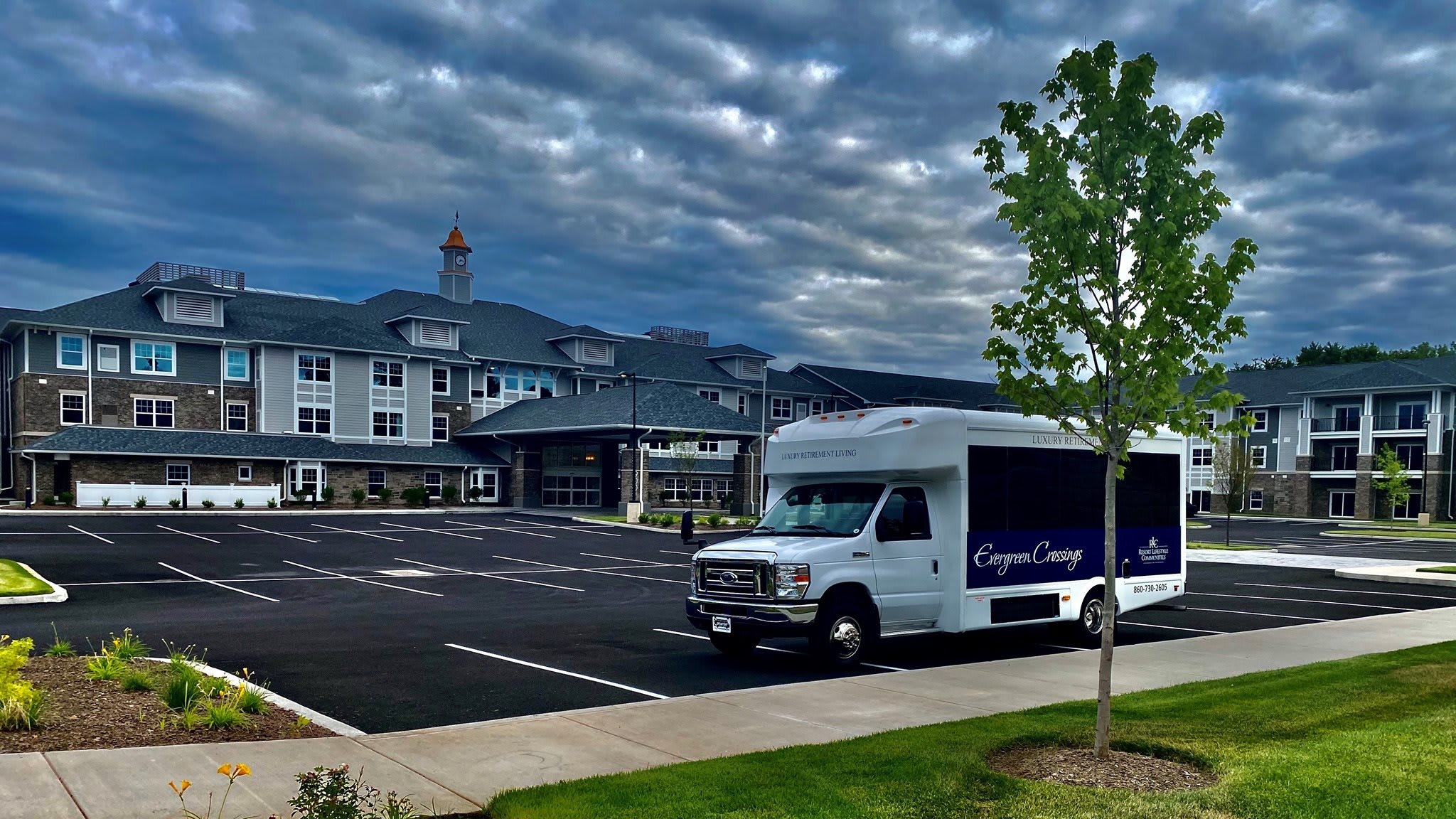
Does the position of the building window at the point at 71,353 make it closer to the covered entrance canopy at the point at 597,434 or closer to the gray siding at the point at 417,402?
the gray siding at the point at 417,402

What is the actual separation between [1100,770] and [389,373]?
57.6 meters

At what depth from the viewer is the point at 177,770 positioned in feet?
23.5

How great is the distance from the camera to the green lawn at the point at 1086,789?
6.47 metres

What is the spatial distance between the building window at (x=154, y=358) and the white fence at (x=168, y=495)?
7793mm

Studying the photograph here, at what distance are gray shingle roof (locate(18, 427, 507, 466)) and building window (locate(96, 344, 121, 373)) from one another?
421 cm

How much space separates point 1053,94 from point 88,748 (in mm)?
8957

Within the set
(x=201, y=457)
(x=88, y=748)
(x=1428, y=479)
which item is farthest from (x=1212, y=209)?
(x=1428, y=479)

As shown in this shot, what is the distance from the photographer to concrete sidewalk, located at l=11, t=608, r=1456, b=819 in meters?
6.68

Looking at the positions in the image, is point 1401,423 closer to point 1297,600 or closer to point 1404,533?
point 1404,533

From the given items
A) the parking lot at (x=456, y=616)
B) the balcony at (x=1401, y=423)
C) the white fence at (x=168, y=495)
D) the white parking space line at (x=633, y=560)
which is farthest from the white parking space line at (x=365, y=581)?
the balcony at (x=1401, y=423)

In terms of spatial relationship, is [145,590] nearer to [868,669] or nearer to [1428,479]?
[868,669]

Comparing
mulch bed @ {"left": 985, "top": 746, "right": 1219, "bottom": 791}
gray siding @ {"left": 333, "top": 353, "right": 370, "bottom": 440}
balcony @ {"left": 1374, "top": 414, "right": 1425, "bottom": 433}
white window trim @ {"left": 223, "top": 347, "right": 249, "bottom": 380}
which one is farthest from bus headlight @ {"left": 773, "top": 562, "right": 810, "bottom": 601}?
balcony @ {"left": 1374, "top": 414, "right": 1425, "bottom": 433}

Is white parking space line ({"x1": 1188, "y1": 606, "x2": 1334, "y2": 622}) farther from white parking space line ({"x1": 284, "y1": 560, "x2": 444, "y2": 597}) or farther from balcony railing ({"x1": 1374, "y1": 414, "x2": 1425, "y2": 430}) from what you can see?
balcony railing ({"x1": 1374, "y1": 414, "x2": 1425, "y2": 430})

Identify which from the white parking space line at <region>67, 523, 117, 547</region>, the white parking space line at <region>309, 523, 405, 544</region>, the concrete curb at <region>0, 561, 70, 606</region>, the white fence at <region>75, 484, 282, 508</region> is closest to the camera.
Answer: the concrete curb at <region>0, 561, 70, 606</region>
